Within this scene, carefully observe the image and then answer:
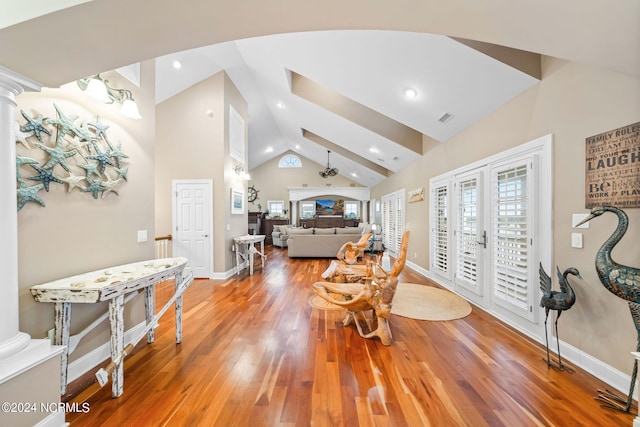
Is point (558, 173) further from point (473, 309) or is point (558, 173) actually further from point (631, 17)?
point (473, 309)

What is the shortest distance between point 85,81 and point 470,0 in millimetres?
2897

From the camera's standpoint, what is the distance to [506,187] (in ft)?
9.59

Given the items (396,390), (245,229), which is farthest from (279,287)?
(396,390)

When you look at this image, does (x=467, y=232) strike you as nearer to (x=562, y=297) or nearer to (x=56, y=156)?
(x=562, y=297)

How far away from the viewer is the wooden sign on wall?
1714mm

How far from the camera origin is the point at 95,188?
2.12m

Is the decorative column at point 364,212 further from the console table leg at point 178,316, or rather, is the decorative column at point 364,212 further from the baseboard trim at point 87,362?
the baseboard trim at point 87,362

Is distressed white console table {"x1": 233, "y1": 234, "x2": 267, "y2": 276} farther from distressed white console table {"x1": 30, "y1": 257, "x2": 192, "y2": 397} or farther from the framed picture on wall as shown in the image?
distressed white console table {"x1": 30, "y1": 257, "x2": 192, "y2": 397}

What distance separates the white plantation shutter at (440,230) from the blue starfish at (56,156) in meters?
4.91

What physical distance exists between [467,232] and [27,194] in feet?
15.6

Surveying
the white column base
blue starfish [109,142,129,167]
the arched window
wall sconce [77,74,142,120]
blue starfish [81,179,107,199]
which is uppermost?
the arched window

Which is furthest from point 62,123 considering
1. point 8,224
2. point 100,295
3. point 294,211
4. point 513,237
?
point 294,211

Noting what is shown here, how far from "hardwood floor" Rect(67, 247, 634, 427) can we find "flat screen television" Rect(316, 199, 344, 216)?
A: 10.0 m

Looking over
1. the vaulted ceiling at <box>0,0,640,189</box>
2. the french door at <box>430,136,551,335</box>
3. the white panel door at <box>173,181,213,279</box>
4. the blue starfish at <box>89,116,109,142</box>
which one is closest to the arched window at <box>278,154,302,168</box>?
the vaulted ceiling at <box>0,0,640,189</box>
